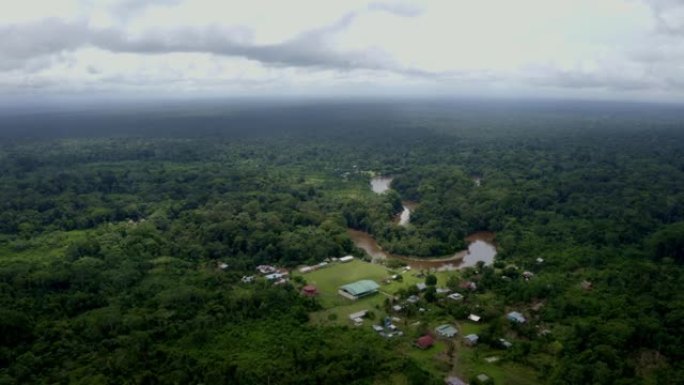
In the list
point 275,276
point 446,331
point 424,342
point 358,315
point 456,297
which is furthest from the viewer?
point 275,276

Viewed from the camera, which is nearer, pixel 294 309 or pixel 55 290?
pixel 294 309

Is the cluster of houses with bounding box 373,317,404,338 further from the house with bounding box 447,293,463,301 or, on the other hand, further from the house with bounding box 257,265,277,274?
the house with bounding box 257,265,277,274

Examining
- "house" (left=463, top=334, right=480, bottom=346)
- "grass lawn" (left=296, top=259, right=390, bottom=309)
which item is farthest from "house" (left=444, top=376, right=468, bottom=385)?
"grass lawn" (left=296, top=259, right=390, bottom=309)

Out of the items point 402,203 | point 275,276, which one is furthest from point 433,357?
point 402,203

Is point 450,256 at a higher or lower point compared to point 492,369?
lower

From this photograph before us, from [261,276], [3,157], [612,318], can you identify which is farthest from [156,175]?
[612,318]

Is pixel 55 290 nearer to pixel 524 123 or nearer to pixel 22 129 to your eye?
pixel 22 129

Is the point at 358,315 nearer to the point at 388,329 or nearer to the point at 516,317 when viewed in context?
the point at 388,329
